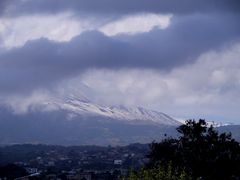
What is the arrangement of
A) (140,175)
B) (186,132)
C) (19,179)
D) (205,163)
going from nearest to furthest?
(140,175)
(205,163)
(186,132)
(19,179)

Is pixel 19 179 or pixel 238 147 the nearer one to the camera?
pixel 238 147

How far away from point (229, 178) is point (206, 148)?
269 cm

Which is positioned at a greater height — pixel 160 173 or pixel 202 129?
pixel 202 129

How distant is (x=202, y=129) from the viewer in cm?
4812

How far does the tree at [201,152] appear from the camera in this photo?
45188 millimetres

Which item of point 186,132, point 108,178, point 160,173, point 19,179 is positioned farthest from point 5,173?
point 160,173

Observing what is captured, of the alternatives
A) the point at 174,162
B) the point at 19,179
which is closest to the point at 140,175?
the point at 174,162

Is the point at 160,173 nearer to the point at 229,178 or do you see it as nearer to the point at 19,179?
the point at 229,178

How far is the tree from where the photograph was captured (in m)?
45.2

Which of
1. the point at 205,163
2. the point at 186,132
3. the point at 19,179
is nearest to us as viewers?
the point at 205,163

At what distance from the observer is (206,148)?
47.0 metres

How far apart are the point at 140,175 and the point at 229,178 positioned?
17.9 metres

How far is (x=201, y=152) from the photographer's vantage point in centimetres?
4619

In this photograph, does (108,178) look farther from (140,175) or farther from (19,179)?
(140,175)
